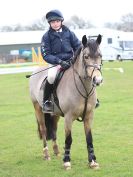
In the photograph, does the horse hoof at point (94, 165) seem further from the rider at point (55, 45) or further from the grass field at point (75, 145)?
the rider at point (55, 45)

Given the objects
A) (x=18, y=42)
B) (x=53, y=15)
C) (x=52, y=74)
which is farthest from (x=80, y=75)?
(x=18, y=42)

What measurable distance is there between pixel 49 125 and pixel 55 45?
188cm

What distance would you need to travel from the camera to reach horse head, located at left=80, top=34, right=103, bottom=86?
22.1 feet

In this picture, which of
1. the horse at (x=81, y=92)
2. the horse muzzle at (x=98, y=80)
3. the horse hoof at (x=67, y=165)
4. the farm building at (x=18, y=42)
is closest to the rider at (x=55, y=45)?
the horse at (x=81, y=92)

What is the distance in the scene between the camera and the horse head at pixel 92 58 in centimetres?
673

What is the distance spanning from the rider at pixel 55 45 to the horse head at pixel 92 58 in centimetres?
86

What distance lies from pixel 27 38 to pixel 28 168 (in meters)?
75.4

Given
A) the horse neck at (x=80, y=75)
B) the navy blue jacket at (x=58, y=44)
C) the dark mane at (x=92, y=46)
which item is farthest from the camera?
the navy blue jacket at (x=58, y=44)

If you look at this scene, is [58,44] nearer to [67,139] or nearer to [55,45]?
[55,45]

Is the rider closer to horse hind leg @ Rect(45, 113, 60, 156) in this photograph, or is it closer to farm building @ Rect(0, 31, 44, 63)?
horse hind leg @ Rect(45, 113, 60, 156)

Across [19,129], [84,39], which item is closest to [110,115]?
[19,129]

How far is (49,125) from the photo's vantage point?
9.02 m

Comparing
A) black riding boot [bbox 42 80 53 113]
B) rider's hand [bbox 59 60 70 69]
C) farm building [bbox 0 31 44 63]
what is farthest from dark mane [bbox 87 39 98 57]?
farm building [bbox 0 31 44 63]

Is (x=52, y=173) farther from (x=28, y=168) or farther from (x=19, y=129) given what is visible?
(x=19, y=129)
